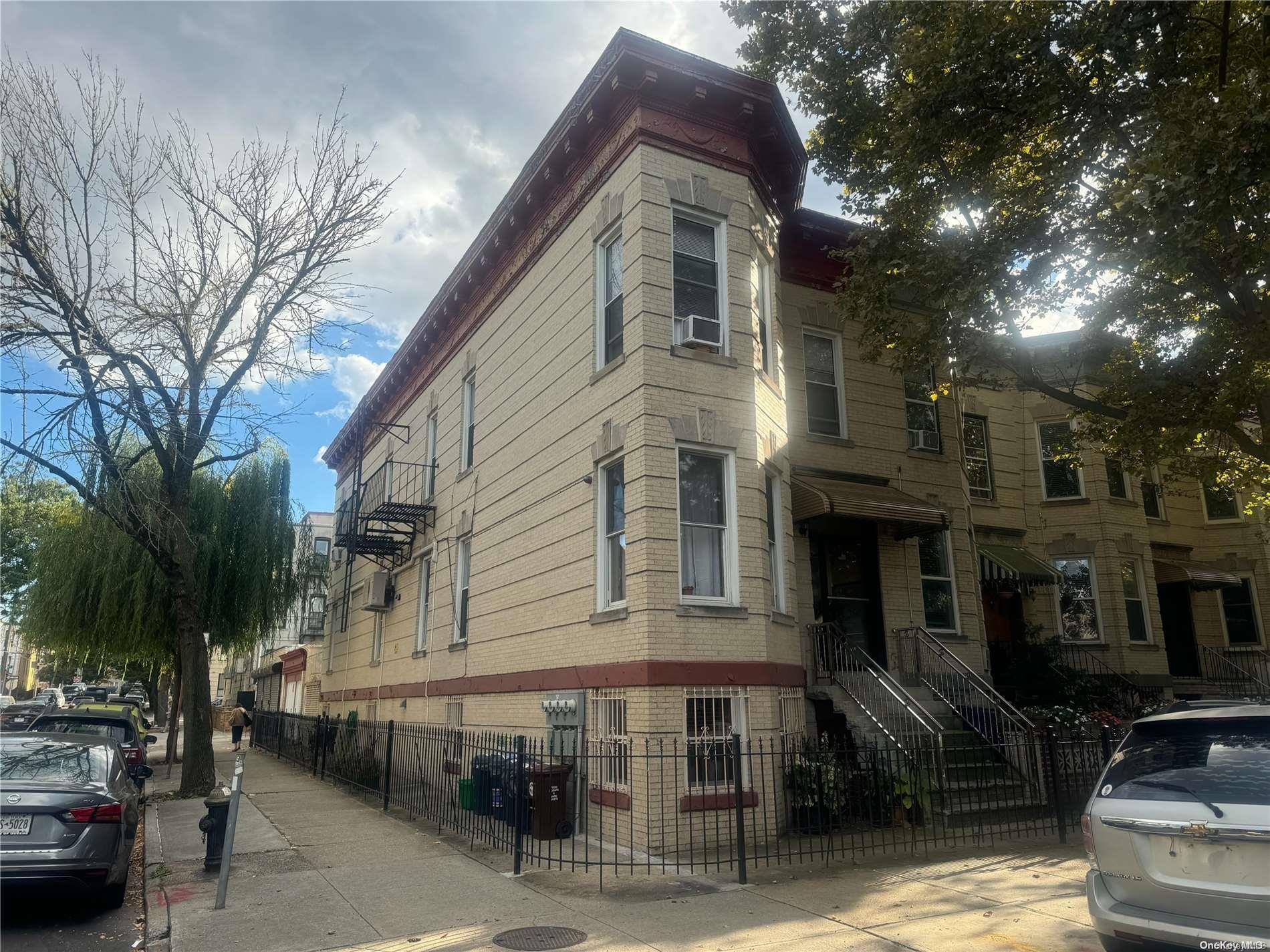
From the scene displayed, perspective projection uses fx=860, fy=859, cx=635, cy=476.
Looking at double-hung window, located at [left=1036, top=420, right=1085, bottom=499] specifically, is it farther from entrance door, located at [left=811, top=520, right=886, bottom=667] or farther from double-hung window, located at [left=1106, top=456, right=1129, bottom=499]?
entrance door, located at [left=811, top=520, right=886, bottom=667]

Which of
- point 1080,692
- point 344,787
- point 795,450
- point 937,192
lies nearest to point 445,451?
point 344,787

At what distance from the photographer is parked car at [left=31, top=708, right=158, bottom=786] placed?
1375cm

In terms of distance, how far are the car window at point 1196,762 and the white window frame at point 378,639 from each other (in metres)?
19.6

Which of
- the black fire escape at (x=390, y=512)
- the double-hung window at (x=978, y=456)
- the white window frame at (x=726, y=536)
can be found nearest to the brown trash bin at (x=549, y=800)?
the white window frame at (x=726, y=536)

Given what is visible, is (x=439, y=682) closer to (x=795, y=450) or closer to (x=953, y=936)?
(x=795, y=450)

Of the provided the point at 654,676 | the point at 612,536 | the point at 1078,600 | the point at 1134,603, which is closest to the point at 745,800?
the point at 654,676

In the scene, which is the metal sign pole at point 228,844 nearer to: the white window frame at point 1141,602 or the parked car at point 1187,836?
the parked car at point 1187,836

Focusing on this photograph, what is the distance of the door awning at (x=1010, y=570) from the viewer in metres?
17.2

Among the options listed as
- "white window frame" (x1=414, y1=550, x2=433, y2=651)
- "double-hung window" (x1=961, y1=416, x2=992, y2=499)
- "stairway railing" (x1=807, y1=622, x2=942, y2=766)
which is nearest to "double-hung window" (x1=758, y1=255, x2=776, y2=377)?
"stairway railing" (x1=807, y1=622, x2=942, y2=766)

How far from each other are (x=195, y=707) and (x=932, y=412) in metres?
14.6

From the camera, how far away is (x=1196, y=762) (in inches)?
197

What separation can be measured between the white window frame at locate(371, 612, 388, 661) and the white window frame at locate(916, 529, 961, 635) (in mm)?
13678

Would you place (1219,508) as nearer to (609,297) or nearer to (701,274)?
(701,274)

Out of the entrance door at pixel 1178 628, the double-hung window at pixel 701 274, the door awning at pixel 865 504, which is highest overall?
the double-hung window at pixel 701 274
